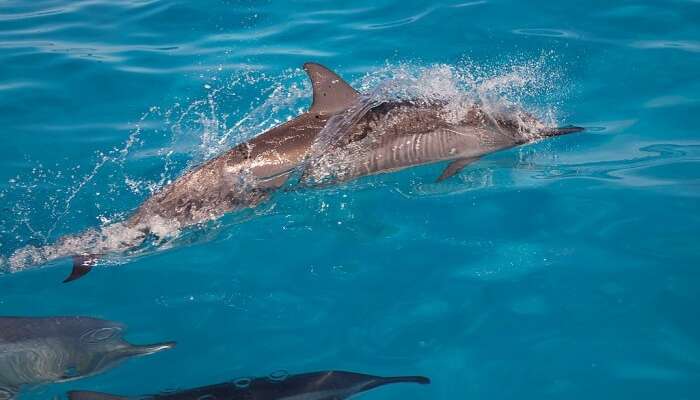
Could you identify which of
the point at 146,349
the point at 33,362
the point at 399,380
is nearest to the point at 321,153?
the point at 146,349

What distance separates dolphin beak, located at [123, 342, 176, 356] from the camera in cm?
461

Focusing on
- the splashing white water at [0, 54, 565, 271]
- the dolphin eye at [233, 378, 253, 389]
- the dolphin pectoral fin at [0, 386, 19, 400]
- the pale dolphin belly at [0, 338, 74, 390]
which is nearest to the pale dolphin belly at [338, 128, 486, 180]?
the splashing white water at [0, 54, 565, 271]

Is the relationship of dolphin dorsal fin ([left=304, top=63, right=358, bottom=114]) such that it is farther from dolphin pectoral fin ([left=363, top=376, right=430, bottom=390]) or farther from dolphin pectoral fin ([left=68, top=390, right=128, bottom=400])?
dolphin pectoral fin ([left=68, top=390, right=128, bottom=400])

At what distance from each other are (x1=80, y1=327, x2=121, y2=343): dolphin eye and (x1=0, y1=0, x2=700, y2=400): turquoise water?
0.17 meters

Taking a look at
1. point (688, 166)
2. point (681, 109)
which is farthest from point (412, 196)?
point (681, 109)

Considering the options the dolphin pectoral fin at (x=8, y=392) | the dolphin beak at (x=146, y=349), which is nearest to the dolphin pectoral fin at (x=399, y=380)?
the dolphin beak at (x=146, y=349)

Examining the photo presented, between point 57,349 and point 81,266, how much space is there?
0.96 m

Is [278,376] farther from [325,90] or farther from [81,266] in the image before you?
[325,90]

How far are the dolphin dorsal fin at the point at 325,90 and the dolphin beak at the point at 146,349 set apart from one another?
111 inches

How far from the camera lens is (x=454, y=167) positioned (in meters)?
6.62

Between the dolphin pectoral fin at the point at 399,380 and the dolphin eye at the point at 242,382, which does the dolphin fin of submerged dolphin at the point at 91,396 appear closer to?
the dolphin eye at the point at 242,382

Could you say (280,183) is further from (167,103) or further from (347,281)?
(167,103)

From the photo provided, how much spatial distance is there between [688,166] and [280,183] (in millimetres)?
3742

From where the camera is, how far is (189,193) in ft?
20.5
